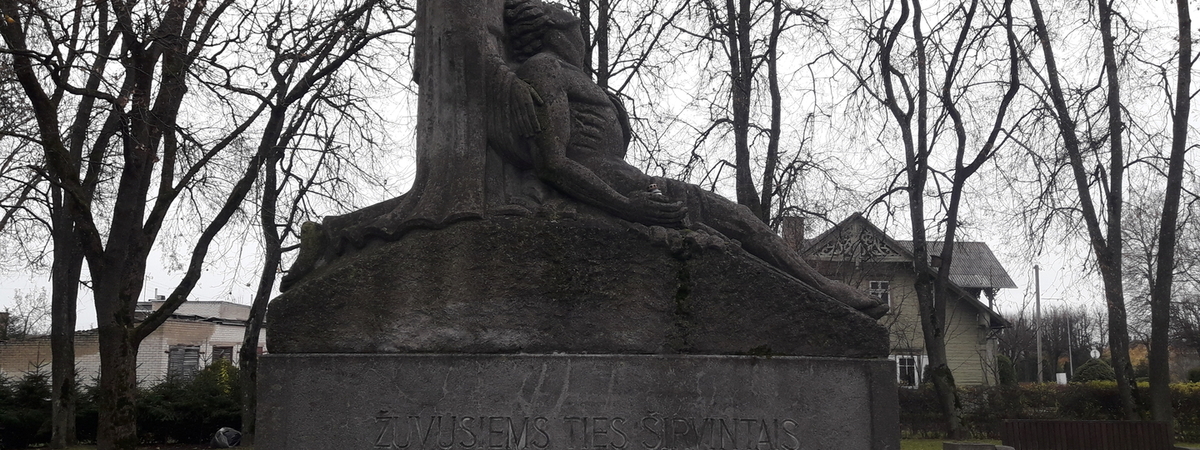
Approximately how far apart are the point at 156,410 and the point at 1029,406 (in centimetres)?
1714

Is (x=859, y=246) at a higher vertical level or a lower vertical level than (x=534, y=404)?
higher

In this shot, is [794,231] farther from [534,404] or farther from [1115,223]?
[534,404]

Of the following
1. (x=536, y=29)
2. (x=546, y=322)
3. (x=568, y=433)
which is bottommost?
(x=568, y=433)

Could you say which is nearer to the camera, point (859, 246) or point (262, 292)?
point (262, 292)

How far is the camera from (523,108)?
4.58 m

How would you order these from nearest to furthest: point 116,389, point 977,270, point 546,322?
point 546,322 < point 116,389 < point 977,270

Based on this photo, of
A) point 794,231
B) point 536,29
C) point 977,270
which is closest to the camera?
point 536,29

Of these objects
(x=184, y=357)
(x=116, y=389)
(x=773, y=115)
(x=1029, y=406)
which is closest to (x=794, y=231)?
(x=773, y=115)

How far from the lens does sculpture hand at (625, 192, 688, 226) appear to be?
4.48m

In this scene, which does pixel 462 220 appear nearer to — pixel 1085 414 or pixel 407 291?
pixel 407 291

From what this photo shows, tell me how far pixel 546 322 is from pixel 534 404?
1.20 ft

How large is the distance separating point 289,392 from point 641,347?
1525mm

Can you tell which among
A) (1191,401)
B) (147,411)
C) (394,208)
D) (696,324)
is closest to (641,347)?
(696,324)

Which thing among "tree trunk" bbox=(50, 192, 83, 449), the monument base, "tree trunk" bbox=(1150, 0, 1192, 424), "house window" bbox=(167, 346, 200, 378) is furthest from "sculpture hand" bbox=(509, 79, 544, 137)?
"house window" bbox=(167, 346, 200, 378)
